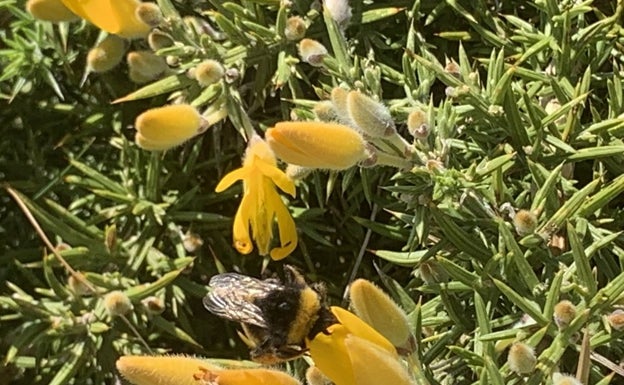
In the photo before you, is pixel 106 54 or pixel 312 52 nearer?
pixel 312 52

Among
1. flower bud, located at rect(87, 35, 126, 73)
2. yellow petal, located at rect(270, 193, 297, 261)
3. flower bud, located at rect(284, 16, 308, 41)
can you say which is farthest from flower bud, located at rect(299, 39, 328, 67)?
flower bud, located at rect(87, 35, 126, 73)

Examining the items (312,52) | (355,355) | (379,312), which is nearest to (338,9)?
(312,52)

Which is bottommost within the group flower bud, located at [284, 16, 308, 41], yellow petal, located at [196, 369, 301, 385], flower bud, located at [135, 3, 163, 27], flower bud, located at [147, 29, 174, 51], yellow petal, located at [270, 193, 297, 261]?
yellow petal, located at [270, 193, 297, 261]

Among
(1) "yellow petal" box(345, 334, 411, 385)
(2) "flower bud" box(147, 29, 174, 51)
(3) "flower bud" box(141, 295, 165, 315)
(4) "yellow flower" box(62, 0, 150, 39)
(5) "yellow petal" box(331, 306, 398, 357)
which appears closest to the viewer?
(1) "yellow petal" box(345, 334, 411, 385)

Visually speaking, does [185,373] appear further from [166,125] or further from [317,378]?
[166,125]

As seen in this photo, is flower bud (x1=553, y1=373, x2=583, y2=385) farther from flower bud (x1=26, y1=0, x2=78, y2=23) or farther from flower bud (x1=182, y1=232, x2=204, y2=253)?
flower bud (x1=26, y1=0, x2=78, y2=23)

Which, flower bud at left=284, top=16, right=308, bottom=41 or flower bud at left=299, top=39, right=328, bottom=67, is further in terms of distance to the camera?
flower bud at left=284, top=16, right=308, bottom=41

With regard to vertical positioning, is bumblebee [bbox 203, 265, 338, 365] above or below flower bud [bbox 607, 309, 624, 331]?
below
